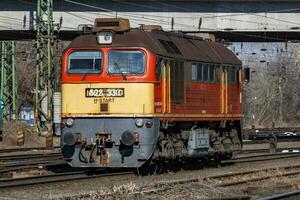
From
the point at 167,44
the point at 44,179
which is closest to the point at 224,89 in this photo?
the point at 167,44

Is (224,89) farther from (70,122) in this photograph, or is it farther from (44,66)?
(44,66)

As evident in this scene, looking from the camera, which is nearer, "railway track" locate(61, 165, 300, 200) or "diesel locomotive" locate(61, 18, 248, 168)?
"railway track" locate(61, 165, 300, 200)

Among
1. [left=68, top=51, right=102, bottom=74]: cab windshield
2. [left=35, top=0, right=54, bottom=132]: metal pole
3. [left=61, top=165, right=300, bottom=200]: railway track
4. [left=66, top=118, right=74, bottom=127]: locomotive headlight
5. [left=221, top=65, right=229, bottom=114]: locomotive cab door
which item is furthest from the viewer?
[left=35, top=0, right=54, bottom=132]: metal pole

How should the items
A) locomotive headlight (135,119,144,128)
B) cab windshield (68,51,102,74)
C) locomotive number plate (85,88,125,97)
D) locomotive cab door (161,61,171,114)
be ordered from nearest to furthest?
locomotive headlight (135,119,144,128) < locomotive number plate (85,88,125,97) < cab windshield (68,51,102,74) < locomotive cab door (161,61,171,114)

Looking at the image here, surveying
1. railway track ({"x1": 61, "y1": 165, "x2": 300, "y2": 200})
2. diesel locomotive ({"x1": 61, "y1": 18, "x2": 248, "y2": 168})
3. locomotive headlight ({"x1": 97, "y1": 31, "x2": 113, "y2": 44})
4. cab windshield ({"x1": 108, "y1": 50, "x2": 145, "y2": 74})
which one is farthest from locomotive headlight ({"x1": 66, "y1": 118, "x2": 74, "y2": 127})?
railway track ({"x1": 61, "y1": 165, "x2": 300, "y2": 200})

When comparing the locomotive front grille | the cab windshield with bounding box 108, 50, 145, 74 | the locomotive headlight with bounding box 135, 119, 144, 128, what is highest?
the cab windshield with bounding box 108, 50, 145, 74

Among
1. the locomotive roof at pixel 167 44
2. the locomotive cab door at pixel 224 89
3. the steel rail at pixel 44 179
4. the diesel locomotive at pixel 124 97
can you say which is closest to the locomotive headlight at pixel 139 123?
the diesel locomotive at pixel 124 97

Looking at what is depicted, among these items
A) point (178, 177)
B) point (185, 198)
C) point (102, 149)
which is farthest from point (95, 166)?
point (185, 198)

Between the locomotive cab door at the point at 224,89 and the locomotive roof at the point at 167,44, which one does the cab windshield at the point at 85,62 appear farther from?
the locomotive cab door at the point at 224,89

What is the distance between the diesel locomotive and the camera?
1712cm

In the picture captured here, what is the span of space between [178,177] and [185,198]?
4525mm

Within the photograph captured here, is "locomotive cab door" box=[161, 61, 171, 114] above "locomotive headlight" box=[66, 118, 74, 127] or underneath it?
above

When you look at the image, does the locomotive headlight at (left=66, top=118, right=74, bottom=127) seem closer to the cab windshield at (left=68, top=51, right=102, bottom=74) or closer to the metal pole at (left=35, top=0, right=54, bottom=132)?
the cab windshield at (left=68, top=51, right=102, bottom=74)

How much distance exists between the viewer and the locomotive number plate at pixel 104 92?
17.3 meters
